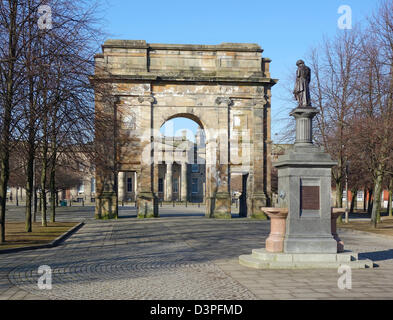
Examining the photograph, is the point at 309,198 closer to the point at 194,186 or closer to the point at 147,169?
the point at 147,169

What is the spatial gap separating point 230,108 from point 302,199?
918 inches

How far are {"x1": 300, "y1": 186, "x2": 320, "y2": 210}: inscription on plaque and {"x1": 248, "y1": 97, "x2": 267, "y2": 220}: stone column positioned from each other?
2225 centimetres

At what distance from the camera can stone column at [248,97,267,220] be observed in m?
34.5

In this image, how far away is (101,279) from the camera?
1015 centimetres

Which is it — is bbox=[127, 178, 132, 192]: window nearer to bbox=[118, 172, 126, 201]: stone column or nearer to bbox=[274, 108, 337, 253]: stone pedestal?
bbox=[118, 172, 126, 201]: stone column

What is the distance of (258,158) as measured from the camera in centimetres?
3494

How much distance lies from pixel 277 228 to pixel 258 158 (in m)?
22.7

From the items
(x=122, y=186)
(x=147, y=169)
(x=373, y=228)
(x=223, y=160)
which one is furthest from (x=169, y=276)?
(x=122, y=186)

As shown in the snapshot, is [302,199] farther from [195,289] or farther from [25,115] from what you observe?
[25,115]

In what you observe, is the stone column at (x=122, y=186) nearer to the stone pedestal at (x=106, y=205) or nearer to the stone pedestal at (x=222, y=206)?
the stone pedestal at (x=106, y=205)

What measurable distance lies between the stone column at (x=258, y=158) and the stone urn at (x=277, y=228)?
2208 cm

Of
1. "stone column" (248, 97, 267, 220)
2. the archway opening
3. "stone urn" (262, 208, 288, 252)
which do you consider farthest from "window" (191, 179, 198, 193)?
"stone urn" (262, 208, 288, 252)

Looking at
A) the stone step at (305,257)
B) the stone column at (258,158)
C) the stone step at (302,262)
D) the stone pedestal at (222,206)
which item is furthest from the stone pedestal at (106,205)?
the stone step at (305,257)
